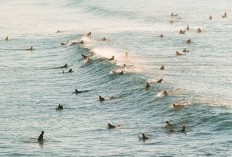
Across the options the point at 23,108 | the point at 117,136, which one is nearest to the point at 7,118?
the point at 23,108

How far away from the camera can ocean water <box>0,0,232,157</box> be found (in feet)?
131

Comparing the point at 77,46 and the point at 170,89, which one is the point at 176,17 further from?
the point at 170,89

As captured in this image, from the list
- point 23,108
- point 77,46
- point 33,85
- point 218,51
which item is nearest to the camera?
point 23,108

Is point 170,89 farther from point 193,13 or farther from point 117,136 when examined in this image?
point 193,13

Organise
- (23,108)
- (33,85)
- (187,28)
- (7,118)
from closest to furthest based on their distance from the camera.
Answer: (7,118) < (23,108) < (33,85) < (187,28)

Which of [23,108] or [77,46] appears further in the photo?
[77,46]

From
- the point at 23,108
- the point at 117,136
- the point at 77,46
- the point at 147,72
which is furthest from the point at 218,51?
the point at 117,136

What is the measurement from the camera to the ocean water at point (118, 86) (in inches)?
1566

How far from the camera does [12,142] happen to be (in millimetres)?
41438

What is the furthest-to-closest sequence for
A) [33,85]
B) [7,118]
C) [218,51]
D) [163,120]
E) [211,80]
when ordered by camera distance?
[218,51] → [33,85] → [211,80] → [7,118] → [163,120]

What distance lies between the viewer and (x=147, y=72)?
60.8m

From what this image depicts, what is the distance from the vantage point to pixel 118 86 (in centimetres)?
5669

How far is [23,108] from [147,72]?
46.1 feet

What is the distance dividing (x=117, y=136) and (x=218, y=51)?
33103mm
